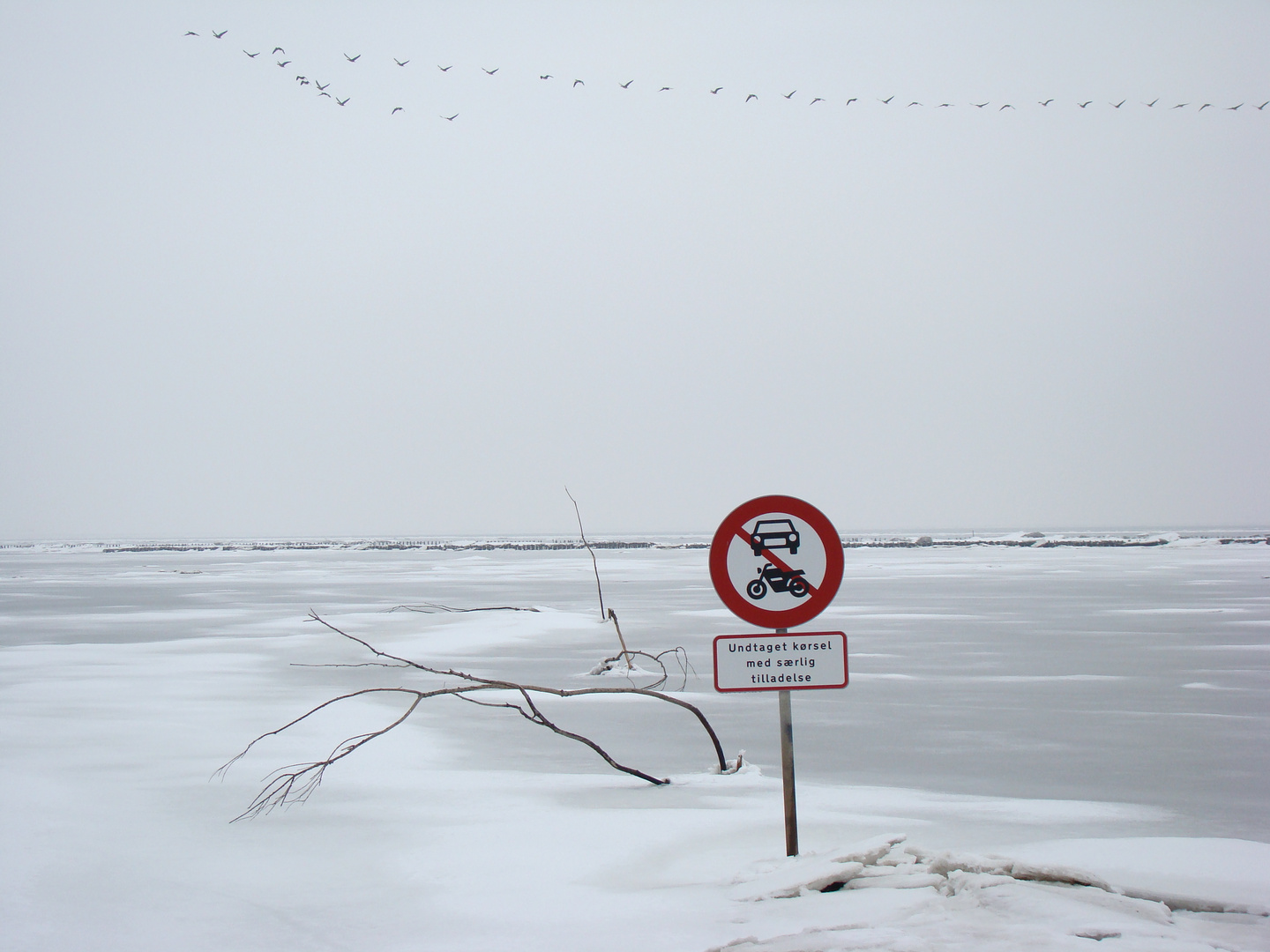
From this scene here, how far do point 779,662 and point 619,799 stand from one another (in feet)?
6.95

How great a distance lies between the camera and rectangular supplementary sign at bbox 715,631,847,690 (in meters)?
4.67

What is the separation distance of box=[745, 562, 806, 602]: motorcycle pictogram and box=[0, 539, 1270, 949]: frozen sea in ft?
3.80

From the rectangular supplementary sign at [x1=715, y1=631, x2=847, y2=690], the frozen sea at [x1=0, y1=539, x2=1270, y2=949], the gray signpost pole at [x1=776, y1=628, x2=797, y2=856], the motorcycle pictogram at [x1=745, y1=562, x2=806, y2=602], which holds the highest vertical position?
the motorcycle pictogram at [x1=745, y1=562, x2=806, y2=602]

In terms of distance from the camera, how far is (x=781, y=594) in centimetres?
473

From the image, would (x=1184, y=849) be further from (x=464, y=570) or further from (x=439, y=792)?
(x=464, y=570)

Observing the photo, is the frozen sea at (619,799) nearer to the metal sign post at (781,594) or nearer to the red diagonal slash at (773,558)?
the metal sign post at (781,594)

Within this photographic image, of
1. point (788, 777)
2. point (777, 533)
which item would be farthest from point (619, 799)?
point (777, 533)

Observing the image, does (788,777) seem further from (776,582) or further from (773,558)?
(773,558)

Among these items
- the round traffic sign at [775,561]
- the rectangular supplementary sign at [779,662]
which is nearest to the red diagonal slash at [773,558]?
the round traffic sign at [775,561]

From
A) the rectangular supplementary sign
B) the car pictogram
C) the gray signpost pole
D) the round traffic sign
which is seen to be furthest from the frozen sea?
the car pictogram

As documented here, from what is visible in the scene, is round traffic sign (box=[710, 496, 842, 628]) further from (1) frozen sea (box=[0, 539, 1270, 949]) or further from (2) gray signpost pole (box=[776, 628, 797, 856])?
(1) frozen sea (box=[0, 539, 1270, 949])

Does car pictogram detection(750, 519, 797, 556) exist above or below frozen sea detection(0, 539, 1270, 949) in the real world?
above

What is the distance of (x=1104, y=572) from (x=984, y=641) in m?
20.8

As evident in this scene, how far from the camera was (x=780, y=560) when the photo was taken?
4.73 metres
